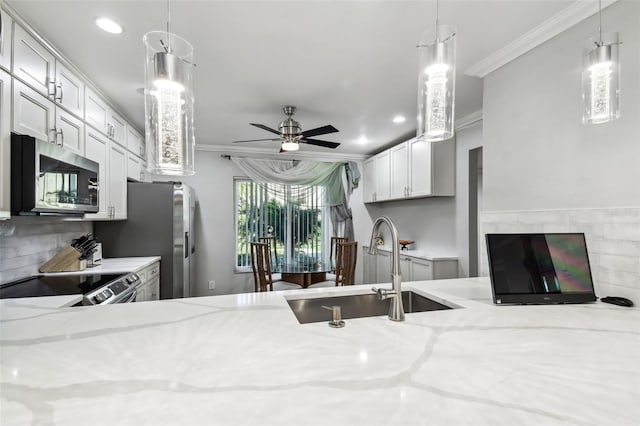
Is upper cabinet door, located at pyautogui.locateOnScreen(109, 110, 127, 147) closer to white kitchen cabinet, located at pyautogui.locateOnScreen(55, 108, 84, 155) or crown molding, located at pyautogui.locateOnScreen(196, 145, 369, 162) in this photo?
white kitchen cabinet, located at pyautogui.locateOnScreen(55, 108, 84, 155)

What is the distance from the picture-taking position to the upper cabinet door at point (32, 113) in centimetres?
164

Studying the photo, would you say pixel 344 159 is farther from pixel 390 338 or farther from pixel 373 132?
pixel 390 338

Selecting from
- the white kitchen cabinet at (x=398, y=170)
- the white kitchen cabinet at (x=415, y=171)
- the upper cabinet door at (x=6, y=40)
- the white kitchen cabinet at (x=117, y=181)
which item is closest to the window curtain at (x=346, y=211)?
the white kitchen cabinet at (x=415, y=171)

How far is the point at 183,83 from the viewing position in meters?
0.93

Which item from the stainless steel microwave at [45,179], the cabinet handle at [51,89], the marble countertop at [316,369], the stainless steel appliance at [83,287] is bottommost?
the stainless steel appliance at [83,287]

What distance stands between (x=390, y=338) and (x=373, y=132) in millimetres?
3349

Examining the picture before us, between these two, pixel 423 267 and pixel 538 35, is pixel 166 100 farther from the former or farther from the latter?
pixel 423 267

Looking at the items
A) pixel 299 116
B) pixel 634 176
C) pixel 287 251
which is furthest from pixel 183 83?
pixel 287 251

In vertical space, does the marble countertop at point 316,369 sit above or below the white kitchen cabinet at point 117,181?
below

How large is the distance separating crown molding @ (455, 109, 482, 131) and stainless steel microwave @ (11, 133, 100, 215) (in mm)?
3477

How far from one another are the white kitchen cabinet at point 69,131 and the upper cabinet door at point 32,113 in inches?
2.1

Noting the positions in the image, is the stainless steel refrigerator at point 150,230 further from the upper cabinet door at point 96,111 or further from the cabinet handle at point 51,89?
the cabinet handle at point 51,89

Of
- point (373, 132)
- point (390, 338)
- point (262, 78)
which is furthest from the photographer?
point (373, 132)

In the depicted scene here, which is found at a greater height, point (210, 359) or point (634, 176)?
point (634, 176)
